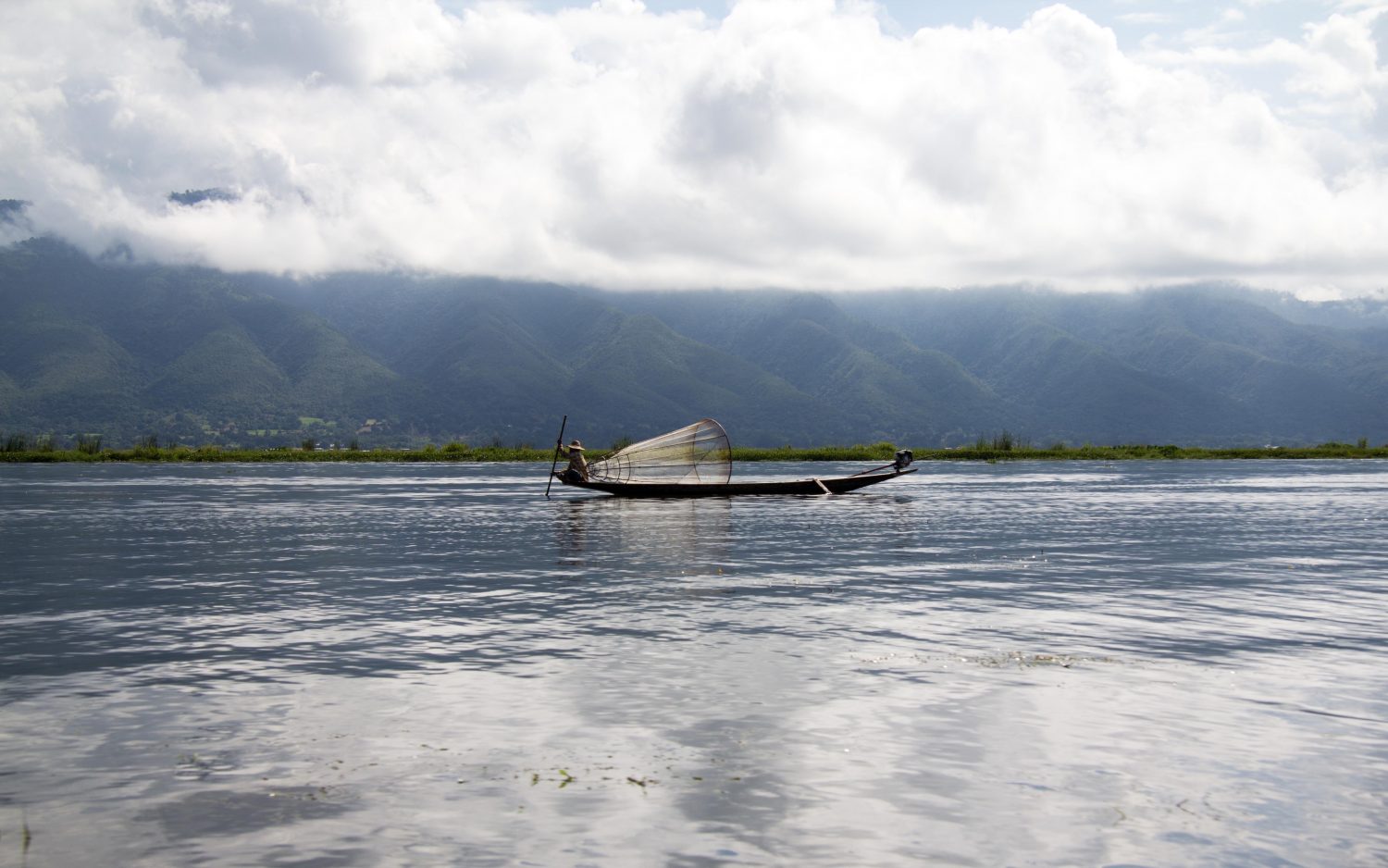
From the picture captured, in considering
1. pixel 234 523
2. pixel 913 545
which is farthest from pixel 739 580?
pixel 234 523

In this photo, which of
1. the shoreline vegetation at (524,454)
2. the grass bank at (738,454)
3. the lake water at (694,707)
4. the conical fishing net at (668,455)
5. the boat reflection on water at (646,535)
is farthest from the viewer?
the shoreline vegetation at (524,454)

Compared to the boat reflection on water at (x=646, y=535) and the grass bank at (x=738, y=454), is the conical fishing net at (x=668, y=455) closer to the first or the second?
the boat reflection on water at (x=646, y=535)

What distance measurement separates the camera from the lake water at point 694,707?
1225 cm

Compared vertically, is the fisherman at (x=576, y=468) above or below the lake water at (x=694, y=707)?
above

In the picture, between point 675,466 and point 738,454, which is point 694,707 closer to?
point 675,466

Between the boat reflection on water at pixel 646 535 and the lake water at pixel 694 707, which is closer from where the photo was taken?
the lake water at pixel 694 707

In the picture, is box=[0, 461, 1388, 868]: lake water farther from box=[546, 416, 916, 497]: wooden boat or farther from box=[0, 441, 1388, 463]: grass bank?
box=[0, 441, 1388, 463]: grass bank

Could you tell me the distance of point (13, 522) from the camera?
53.6m

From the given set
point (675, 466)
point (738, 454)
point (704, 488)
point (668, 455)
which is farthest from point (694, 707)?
point (738, 454)

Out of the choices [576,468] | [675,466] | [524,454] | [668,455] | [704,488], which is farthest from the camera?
[524,454]

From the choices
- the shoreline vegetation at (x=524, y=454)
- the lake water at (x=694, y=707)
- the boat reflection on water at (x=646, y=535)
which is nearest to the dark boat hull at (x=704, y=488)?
the boat reflection on water at (x=646, y=535)

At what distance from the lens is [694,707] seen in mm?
17516

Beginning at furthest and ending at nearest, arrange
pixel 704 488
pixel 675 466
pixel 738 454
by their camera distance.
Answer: pixel 738 454, pixel 675 466, pixel 704 488

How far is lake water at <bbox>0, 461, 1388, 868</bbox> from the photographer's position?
40.2 ft
